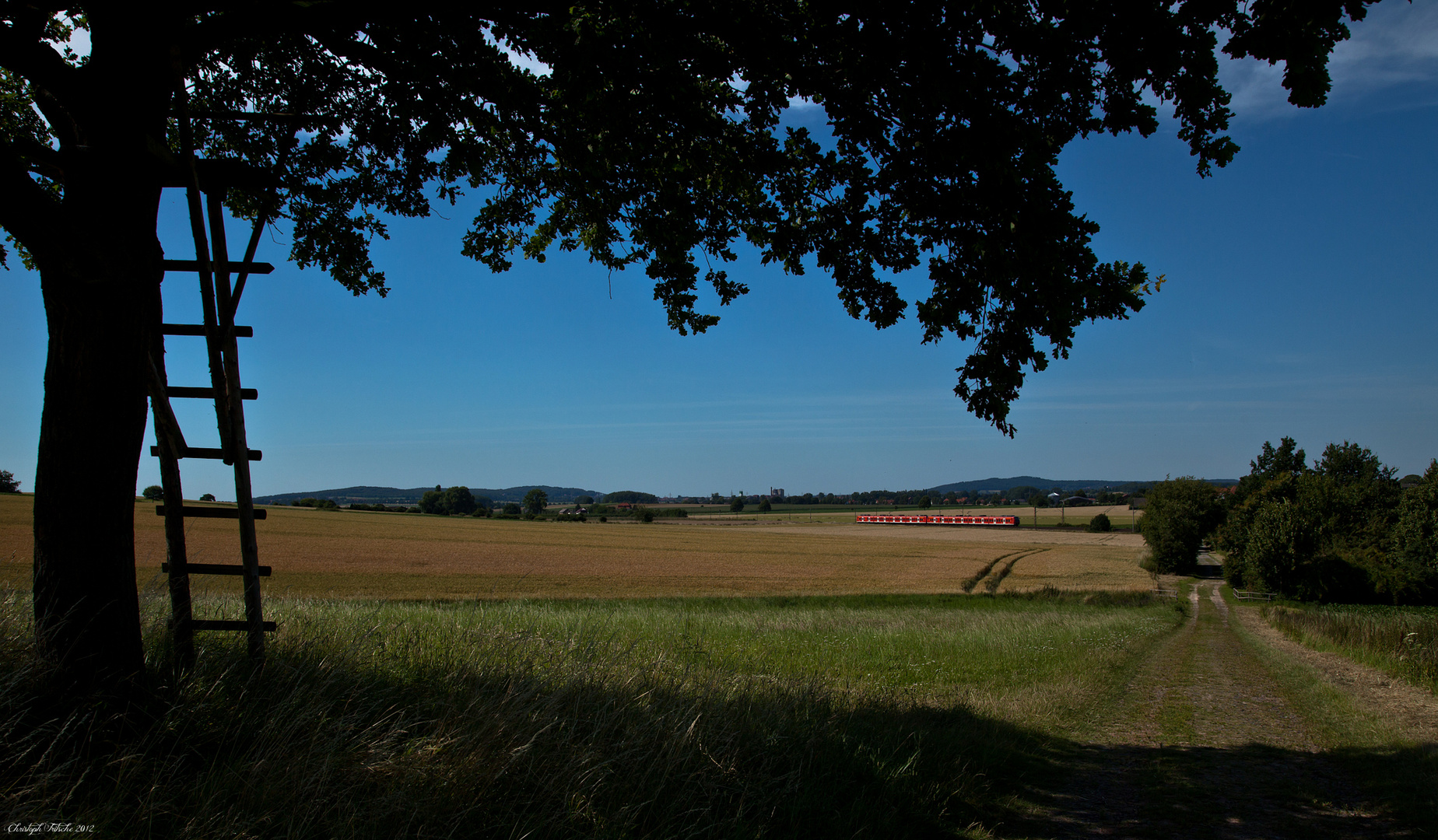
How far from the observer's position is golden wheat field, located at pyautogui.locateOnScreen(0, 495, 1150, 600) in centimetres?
3105

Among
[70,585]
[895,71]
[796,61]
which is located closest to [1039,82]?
[895,71]

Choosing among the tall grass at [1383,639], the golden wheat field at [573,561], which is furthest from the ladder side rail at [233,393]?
the tall grass at [1383,639]

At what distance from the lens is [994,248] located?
5.39 metres

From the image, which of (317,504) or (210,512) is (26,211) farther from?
(317,504)

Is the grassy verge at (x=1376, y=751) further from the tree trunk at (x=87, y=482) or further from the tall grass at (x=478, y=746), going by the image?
the tree trunk at (x=87, y=482)

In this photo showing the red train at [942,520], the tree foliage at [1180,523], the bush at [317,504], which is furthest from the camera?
the red train at [942,520]

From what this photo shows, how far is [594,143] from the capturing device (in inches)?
273

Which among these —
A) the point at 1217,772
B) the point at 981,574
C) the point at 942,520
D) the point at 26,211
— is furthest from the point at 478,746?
the point at 942,520

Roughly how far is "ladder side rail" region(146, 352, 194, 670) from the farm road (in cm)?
577

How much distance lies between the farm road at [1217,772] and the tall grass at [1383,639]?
112 inches

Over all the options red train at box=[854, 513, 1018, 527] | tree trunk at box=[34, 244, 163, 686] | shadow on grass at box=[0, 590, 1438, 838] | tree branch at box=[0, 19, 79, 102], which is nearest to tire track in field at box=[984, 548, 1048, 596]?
shadow on grass at box=[0, 590, 1438, 838]

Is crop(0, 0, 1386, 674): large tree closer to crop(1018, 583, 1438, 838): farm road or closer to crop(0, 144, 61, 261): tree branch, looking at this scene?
crop(0, 144, 61, 261): tree branch

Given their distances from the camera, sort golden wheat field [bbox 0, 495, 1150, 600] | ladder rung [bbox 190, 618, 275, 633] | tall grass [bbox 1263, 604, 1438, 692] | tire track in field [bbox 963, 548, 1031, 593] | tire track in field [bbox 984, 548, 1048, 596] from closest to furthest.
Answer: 1. ladder rung [bbox 190, 618, 275, 633]
2. tall grass [bbox 1263, 604, 1438, 692]
3. golden wheat field [bbox 0, 495, 1150, 600]
4. tire track in field [bbox 984, 548, 1048, 596]
5. tire track in field [bbox 963, 548, 1031, 593]

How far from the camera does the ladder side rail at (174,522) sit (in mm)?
4484
